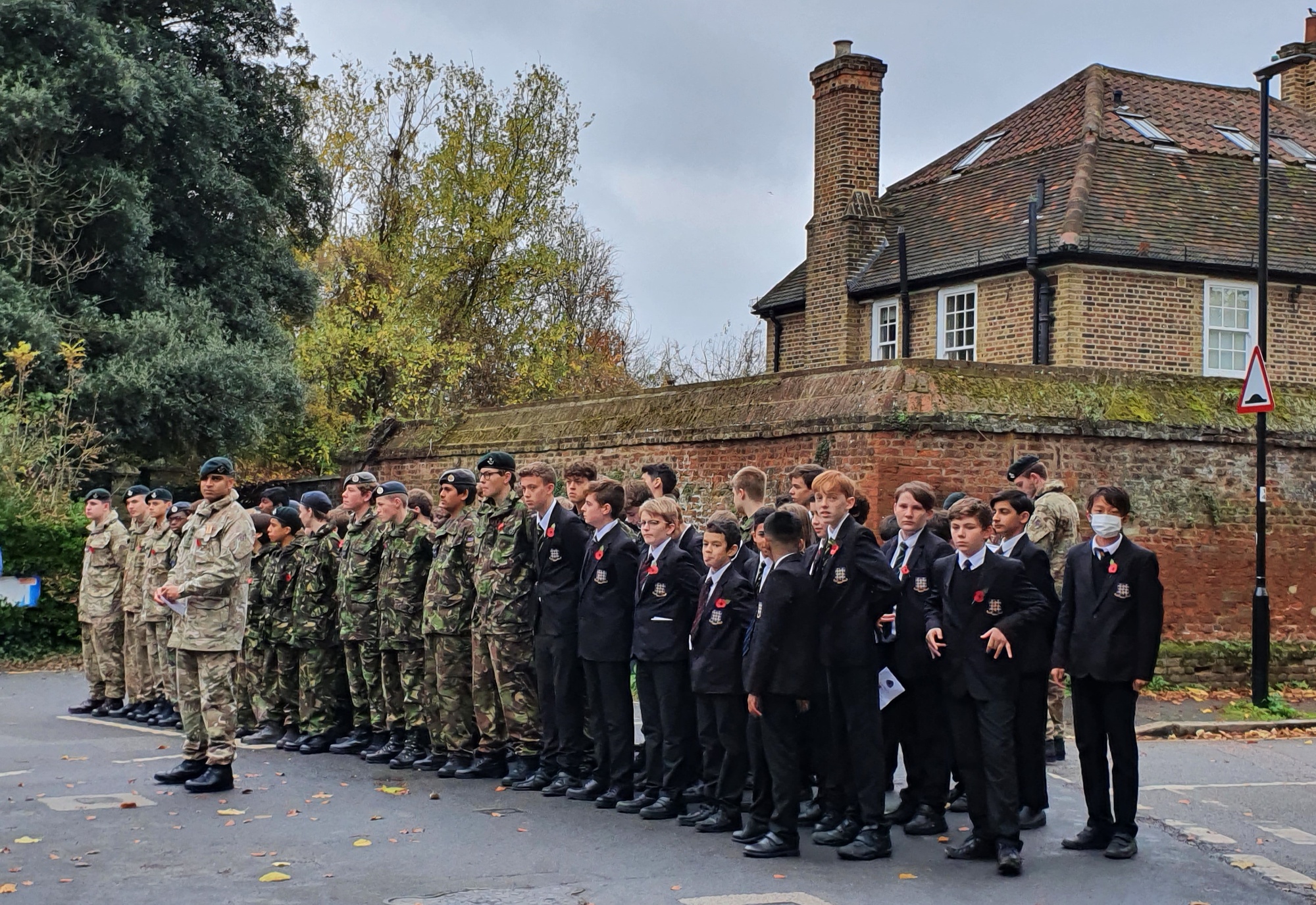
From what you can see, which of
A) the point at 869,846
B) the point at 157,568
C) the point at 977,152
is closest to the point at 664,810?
the point at 869,846

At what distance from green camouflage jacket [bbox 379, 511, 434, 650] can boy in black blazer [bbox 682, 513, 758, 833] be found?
294 centimetres

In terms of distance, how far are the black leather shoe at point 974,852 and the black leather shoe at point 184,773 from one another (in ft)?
16.7

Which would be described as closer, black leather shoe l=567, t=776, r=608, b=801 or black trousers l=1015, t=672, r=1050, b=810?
black trousers l=1015, t=672, r=1050, b=810

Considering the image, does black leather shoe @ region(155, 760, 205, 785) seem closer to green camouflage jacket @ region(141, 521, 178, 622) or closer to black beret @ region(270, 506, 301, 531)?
black beret @ region(270, 506, 301, 531)

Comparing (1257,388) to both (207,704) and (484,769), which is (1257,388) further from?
(207,704)

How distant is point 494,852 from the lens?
7852 millimetres

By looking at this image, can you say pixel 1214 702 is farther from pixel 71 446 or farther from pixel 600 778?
pixel 71 446

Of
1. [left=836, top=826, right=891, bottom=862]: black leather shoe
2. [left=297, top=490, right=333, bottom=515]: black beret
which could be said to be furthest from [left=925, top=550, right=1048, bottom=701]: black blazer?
[left=297, top=490, right=333, bottom=515]: black beret

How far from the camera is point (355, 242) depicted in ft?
116

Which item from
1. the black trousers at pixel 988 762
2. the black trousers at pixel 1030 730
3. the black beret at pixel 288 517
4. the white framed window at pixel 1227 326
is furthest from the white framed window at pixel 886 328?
the black trousers at pixel 988 762

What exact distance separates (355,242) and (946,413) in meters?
23.1

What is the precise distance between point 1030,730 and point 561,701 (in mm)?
3125

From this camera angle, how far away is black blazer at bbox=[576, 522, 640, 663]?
9406mm

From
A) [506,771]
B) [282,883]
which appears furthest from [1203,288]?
[282,883]
